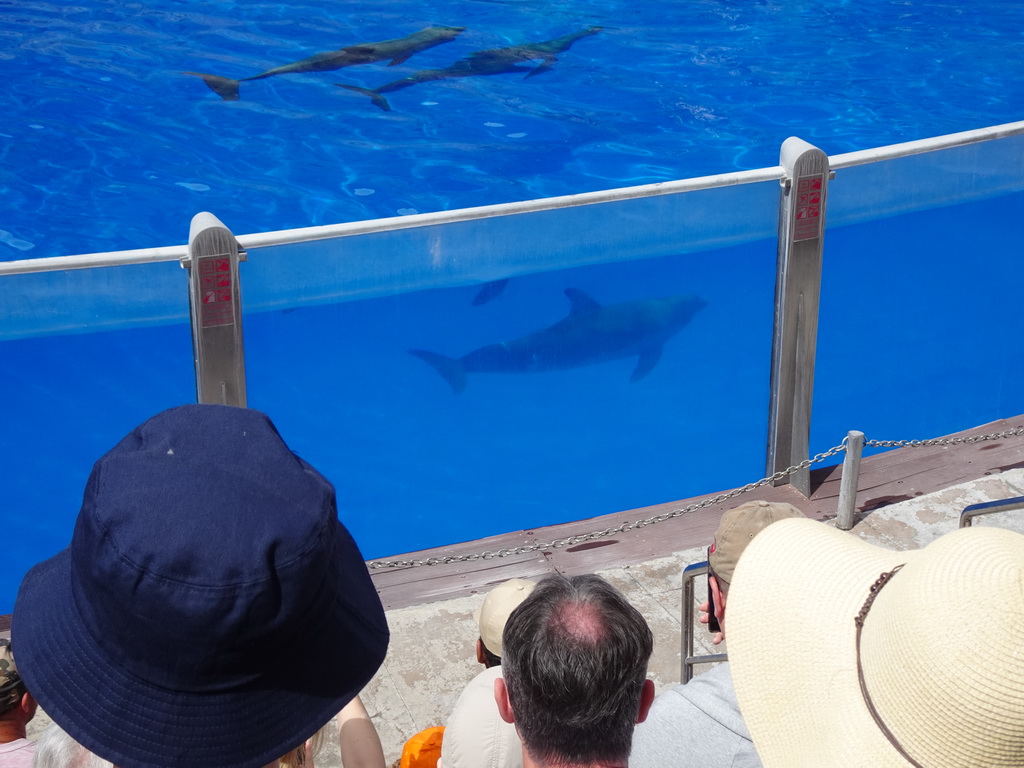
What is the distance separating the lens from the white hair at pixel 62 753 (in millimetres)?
1564

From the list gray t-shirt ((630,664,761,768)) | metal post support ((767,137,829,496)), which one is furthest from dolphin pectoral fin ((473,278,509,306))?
gray t-shirt ((630,664,761,768))

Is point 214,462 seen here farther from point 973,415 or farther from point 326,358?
point 973,415

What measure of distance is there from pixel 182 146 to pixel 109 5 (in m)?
4.01

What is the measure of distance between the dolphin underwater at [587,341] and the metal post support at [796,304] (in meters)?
0.44

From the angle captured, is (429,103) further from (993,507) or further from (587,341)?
(993,507)

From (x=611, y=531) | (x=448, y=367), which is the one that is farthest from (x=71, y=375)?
(x=611, y=531)

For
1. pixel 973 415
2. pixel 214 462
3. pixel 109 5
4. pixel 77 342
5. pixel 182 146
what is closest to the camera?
pixel 214 462

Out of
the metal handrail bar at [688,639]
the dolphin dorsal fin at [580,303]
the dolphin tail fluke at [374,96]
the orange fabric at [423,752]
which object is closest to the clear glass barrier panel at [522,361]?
→ the dolphin dorsal fin at [580,303]

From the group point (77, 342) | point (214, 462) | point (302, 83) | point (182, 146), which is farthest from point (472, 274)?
point (302, 83)

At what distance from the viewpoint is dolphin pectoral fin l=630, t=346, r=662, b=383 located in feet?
16.8

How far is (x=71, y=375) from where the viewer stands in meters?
4.21

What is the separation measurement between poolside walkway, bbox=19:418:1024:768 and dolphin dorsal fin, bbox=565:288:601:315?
1050mm

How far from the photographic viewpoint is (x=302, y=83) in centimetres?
1188

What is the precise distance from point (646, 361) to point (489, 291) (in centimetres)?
92
